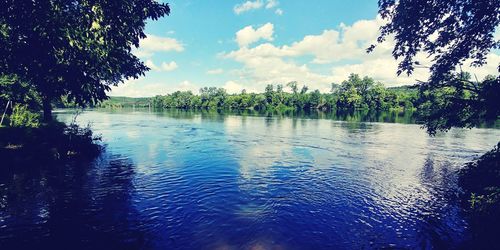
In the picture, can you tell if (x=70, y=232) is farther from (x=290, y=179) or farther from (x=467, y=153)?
(x=467, y=153)

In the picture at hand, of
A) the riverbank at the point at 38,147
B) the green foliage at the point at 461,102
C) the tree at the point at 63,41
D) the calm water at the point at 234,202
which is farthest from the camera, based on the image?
the riverbank at the point at 38,147

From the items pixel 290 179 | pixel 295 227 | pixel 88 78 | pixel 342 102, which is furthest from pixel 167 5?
pixel 342 102

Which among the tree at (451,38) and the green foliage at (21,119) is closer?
the tree at (451,38)

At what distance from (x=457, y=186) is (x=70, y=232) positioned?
28840 mm

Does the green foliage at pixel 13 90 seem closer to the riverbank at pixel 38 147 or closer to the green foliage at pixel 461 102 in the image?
the riverbank at pixel 38 147

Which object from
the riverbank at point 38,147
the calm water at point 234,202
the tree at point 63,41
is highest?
the tree at point 63,41

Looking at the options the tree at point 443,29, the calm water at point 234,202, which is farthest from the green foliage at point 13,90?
the tree at point 443,29

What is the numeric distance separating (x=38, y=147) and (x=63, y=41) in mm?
26611

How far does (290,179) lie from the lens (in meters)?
26.1

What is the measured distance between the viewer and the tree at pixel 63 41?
12.3 m

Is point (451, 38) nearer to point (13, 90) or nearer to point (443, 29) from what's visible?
point (443, 29)

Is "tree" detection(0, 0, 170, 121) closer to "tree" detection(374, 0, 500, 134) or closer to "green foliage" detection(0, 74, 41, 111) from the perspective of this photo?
"tree" detection(374, 0, 500, 134)

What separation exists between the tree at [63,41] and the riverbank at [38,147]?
2035 cm

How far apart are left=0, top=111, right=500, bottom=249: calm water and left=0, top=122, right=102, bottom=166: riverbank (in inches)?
104
